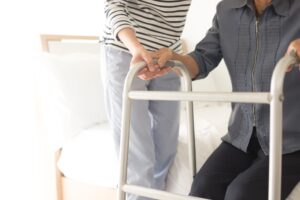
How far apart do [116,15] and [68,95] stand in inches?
30.5

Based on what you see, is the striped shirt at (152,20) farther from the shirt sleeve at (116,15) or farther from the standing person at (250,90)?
the standing person at (250,90)

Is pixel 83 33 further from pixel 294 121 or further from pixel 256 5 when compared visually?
pixel 294 121

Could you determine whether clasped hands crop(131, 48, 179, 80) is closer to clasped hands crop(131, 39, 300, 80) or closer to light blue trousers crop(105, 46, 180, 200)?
clasped hands crop(131, 39, 300, 80)

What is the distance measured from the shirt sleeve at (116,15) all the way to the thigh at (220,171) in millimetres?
445

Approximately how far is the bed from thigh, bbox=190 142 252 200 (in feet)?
0.81

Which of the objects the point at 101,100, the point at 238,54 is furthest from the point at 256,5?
the point at 101,100

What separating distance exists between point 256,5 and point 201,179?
50cm

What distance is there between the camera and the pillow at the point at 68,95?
1.81 m

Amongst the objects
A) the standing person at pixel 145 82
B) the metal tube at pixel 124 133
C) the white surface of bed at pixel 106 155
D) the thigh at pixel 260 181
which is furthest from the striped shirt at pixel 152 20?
the thigh at pixel 260 181

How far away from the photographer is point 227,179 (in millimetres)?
1037

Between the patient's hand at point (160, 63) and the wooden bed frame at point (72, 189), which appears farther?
the wooden bed frame at point (72, 189)

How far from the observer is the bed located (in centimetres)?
156

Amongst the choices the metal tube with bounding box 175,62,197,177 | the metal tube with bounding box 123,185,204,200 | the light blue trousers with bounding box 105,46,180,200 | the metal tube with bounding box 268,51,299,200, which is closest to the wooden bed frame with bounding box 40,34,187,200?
the light blue trousers with bounding box 105,46,180,200

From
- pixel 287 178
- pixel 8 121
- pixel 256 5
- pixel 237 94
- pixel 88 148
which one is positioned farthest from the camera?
pixel 8 121
